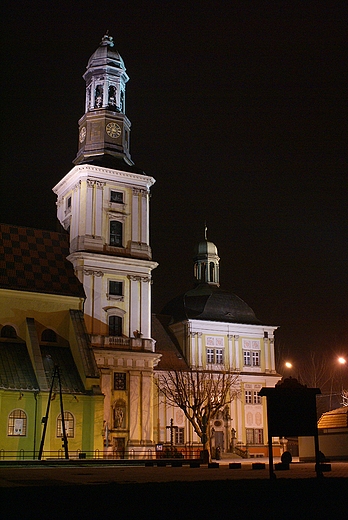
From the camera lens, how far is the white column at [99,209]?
51.0m

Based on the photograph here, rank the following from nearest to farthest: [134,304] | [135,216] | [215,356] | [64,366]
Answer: [64,366] → [134,304] → [135,216] → [215,356]

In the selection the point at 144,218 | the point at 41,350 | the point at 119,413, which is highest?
the point at 144,218

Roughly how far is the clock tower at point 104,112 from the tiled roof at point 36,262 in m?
7.15

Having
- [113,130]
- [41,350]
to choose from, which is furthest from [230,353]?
[113,130]

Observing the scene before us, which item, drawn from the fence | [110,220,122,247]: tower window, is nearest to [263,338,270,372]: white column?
the fence

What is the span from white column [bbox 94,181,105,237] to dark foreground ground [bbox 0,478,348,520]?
37582mm

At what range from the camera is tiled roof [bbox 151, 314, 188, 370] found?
199 ft

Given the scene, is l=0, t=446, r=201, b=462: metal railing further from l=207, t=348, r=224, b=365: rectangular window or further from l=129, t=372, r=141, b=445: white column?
l=207, t=348, r=224, b=365: rectangular window

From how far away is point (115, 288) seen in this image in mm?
50531

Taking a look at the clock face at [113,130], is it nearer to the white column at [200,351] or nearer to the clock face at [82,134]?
the clock face at [82,134]

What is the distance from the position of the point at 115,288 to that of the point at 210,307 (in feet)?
55.1

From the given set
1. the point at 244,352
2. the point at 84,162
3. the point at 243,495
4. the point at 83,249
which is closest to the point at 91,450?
the point at 83,249

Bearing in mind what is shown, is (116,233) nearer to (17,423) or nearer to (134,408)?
(134,408)

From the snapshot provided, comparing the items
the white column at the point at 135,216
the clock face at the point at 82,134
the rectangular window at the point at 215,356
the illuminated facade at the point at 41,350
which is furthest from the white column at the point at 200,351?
the clock face at the point at 82,134
